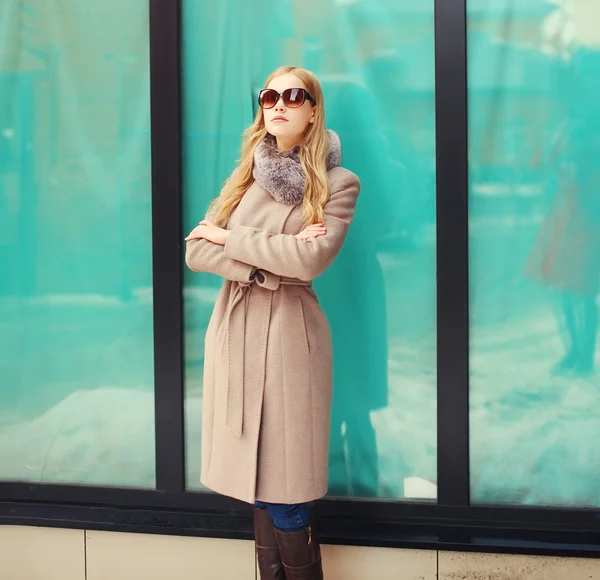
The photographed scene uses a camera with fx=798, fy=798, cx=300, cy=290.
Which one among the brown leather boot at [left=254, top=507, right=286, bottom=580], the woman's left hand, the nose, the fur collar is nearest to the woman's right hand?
the fur collar

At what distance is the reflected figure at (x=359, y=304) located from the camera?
11.2ft

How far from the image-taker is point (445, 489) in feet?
11.1

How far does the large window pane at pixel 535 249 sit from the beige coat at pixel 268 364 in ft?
2.69

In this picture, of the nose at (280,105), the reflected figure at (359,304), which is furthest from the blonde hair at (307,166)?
the reflected figure at (359,304)

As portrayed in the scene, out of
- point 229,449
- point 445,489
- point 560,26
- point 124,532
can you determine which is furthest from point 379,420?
point 560,26

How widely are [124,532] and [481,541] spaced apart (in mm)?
1537

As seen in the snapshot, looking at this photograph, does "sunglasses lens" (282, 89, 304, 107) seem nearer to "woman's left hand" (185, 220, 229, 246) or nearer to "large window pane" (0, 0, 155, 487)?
"woman's left hand" (185, 220, 229, 246)

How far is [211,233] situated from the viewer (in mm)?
2842

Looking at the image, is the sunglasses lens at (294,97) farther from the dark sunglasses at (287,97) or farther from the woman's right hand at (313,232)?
the woman's right hand at (313,232)

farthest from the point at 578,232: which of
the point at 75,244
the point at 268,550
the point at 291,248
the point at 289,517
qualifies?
the point at 75,244

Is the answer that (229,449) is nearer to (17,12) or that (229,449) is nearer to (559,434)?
(559,434)

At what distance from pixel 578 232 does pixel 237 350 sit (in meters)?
1.53

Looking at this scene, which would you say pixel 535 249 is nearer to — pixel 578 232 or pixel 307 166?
pixel 578 232

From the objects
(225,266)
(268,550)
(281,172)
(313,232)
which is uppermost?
(281,172)
